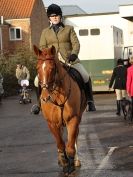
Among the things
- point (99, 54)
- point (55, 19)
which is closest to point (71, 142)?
point (55, 19)

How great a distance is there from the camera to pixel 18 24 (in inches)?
2554

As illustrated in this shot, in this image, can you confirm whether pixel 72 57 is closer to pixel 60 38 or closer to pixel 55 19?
pixel 60 38

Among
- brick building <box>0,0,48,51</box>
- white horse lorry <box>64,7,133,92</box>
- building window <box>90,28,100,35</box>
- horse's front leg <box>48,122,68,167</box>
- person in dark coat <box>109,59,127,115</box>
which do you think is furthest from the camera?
brick building <box>0,0,48,51</box>

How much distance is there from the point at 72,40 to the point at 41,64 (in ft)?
4.99

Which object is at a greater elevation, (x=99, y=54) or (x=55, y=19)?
(x=55, y=19)

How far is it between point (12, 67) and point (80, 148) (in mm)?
25267

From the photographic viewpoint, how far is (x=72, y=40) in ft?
31.3

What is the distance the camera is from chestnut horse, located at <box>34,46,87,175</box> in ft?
27.2

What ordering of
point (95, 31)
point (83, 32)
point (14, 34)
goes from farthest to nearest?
1. point (14, 34)
2. point (83, 32)
3. point (95, 31)

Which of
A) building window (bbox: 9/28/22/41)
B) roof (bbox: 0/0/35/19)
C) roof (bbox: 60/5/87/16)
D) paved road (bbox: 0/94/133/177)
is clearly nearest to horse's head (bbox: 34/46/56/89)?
paved road (bbox: 0/94/133/177)

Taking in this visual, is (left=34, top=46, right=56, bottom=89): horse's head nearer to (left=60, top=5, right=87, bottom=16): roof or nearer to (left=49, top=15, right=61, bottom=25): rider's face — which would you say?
(left=49, top=15, right=61, bottom=25): rider's face

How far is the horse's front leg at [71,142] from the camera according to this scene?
878 cm

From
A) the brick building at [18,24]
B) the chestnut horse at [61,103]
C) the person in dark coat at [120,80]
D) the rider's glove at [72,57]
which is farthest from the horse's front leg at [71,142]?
the brick building at [18,24]

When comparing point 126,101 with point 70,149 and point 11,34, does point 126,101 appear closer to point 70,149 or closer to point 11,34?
point 70,149
